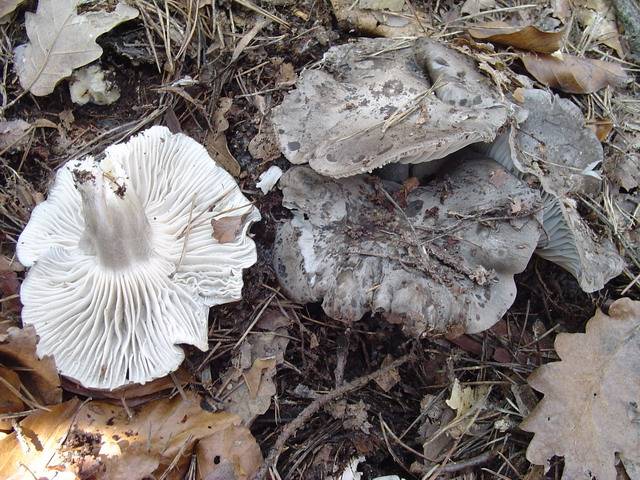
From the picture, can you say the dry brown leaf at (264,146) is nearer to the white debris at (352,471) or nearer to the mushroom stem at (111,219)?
the mushroom stem at (111,219)

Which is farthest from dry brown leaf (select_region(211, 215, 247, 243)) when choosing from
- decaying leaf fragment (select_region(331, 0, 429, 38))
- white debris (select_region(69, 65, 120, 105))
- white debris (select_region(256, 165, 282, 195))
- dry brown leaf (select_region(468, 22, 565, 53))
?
dry brown leaf (select_region(468, 22, 565, 53))

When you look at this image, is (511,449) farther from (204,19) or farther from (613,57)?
(204,19)

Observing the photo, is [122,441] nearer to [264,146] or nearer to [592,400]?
[264,146]

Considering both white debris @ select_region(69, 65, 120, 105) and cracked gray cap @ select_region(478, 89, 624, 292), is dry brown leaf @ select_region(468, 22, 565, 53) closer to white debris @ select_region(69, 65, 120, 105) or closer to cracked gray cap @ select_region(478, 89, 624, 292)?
cracked gray cap @ select_region(478, 89, 624, 292)

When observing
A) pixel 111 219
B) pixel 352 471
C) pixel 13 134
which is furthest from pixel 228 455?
pixel 13 134

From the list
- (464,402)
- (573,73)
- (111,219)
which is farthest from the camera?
(573,73)

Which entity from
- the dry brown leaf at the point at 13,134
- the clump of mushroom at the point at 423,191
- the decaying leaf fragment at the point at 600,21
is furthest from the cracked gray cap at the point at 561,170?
the dry brown leaf at the point at 13,134
